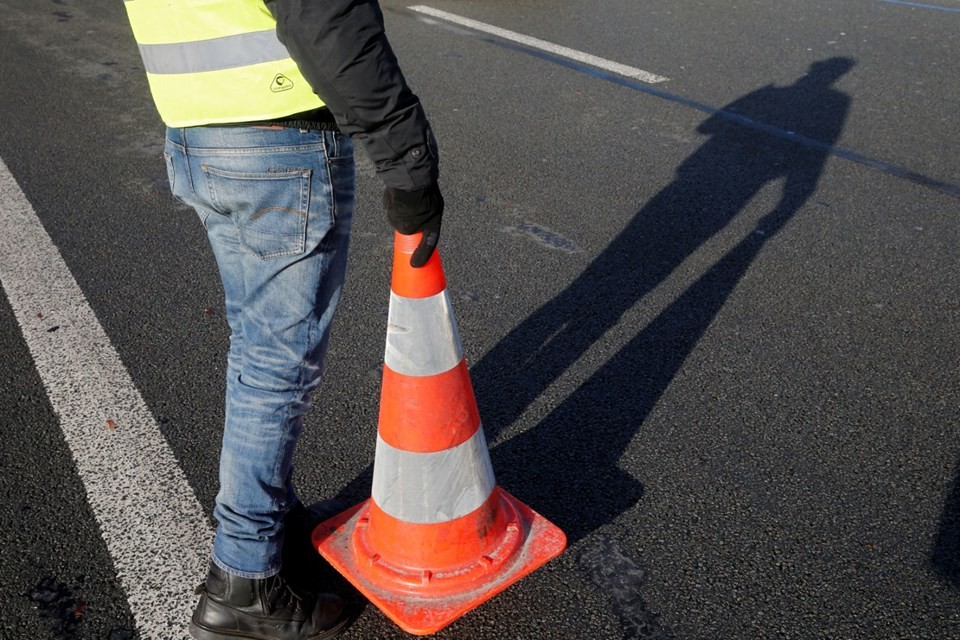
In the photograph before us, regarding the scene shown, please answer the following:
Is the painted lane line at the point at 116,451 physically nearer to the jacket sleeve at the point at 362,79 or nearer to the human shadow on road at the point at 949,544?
the jacket sleeve at the point at 362,79

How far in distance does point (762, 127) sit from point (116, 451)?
4.40 m

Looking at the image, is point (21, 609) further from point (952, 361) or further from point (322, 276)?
point (952, 361)

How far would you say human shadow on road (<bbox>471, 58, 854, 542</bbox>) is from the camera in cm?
300

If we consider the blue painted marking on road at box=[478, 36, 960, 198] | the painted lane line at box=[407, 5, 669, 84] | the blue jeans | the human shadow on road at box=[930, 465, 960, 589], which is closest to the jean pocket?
the blue jeans

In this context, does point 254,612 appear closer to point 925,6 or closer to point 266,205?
point 266,205

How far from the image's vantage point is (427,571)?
2496 millimetres

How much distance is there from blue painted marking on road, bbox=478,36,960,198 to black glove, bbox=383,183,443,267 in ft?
12.5

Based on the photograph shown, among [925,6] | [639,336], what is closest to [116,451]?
[639,336]

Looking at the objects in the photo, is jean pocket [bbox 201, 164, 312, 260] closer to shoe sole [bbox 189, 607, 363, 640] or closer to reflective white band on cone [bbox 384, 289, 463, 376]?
reflective white band on cone [bbox 384, 289, 463, 376]

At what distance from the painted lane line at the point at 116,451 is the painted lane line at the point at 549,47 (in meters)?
4.33

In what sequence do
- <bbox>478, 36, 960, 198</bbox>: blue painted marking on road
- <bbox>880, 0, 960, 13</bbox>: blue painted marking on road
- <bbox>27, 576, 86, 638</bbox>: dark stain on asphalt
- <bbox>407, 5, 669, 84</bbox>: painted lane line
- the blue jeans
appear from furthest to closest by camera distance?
<bbox>880, 0, 960, 13</bbox>: blue painted marking on road → <bbox>407, 5, 669, 84</bbox>: painted lane line → <bbox>478, 36, 960, 198</bbox>: blue painted marking on road → <bbox>27, 576, 86, 638</bbox>: dark stain on asphalt → the blue jeans

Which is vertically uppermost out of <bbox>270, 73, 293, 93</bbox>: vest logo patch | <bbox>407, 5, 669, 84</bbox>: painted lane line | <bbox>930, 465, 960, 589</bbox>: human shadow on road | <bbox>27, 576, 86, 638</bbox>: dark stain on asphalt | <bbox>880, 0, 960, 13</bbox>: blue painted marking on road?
<bbox>270, 73, 293, 93</bbox>: vest logo patch

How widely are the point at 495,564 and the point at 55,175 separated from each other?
164 inches

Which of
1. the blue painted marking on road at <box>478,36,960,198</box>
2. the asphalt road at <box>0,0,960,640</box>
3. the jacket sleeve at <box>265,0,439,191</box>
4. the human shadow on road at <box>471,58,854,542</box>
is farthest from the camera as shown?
the blue painted marking on road at <box>478,36,960,198</box>
